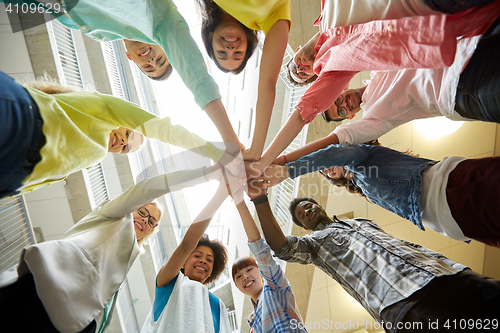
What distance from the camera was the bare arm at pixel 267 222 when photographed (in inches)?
57.3

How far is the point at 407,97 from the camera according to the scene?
1.18 meters

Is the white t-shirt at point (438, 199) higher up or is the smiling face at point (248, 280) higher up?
the white t-shirt at point (438, 199)

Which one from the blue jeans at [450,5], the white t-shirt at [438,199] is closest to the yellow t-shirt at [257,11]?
the blue jeans at [450,5]

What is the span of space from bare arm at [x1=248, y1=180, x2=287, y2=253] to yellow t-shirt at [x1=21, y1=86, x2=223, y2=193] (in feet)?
1.32

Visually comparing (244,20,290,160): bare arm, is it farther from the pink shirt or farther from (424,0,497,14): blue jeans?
(424,0,497,14): blue jeans

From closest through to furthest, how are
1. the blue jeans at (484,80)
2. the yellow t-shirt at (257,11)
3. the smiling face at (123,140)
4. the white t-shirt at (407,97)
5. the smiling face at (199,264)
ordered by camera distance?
the blue jeans at (484,80)
the white t-shirt at (407,97)
the yellow t-shirt at (257,11)
the smiling face at (123,140)
the smiling face at (199,264)

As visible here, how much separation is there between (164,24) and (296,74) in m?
1.19

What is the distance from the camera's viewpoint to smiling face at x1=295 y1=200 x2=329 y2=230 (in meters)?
2.15

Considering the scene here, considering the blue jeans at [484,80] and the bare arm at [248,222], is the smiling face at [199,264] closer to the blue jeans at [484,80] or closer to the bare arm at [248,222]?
the bare arm at [248,222]

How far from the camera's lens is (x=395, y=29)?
78 centimetres

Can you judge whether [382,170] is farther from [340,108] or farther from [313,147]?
[340,108]

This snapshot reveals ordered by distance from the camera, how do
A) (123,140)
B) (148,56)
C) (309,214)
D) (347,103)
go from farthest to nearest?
1. (309,214)
2. (347,103)
3. (123,140)
4. (148,56)

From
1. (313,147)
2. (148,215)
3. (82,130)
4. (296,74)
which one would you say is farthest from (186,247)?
(296,74)

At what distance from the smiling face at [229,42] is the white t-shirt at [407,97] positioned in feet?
2.41
